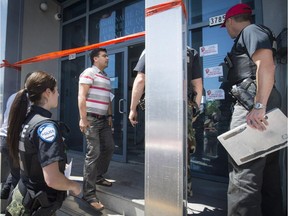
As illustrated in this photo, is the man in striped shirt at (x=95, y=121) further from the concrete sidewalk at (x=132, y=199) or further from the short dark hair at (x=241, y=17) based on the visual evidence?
the short dark hair at (x=241, y=17)

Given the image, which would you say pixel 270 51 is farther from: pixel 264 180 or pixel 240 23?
pixel 264 180

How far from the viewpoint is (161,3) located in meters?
1.43

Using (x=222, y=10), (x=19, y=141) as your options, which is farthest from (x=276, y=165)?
(x=222, y=10)

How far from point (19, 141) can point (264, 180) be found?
76.7 inches

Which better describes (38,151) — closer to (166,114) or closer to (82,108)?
(166,114)

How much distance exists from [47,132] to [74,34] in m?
4.85

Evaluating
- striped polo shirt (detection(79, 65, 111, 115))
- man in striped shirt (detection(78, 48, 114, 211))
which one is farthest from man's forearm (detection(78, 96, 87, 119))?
striped polo shirt (detection(79, 65, 111, 115))

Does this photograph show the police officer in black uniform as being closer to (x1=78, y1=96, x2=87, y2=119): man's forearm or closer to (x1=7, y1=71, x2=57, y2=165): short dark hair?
Result: (x1=7, y1=71, x2=57, y2=165): short dark hair

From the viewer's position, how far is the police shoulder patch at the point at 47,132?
1429 millimetres

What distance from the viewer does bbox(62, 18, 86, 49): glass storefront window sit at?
557cm

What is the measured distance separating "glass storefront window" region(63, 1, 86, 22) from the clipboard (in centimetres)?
499

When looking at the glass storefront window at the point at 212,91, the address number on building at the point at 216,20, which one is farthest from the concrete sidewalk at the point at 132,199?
the address number on building at the point at 216,20

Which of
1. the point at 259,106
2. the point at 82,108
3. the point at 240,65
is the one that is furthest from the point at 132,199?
the point at 240,65

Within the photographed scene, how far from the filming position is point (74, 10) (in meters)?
5.79
